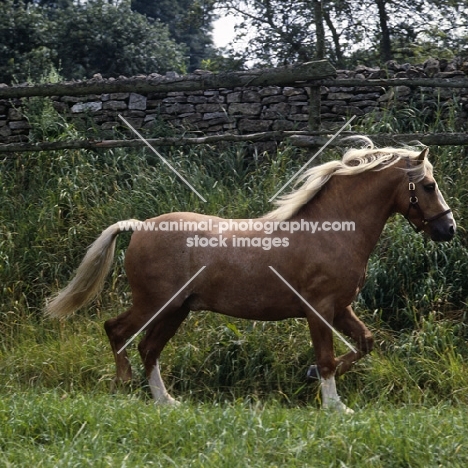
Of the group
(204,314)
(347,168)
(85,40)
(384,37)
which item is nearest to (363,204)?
(347,168)

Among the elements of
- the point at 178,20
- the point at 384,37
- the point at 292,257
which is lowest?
the point at 292,257

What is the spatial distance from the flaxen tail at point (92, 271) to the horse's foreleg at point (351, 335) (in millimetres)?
1628

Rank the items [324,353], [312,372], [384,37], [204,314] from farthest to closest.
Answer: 1. [384,37]
2. [204,314]
3. [312,372]
4. [324,353]

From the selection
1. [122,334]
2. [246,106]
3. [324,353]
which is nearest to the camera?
[324,353]

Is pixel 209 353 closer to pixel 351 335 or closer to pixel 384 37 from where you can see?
pixel 351 335

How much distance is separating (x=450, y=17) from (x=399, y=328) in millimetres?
11105

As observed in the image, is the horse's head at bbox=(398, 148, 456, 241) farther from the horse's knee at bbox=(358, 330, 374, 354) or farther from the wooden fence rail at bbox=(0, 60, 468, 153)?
the wooden fence rail at bbox=(0, 60, 468, 153)

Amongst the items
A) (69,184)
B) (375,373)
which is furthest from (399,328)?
(69,184)

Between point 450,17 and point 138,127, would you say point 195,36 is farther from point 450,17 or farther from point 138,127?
point 138,127

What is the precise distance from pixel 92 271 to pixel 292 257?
4.89ft

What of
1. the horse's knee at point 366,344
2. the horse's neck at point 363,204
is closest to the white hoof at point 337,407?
the horse's knee at point 366,344

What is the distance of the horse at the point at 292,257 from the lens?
6.08m

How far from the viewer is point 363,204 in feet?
20.4

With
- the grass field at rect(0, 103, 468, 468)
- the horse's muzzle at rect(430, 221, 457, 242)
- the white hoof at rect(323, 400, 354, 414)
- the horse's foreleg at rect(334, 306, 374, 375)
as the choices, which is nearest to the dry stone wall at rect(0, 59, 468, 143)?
the grass field at rect(0, 103, 468, 468)
